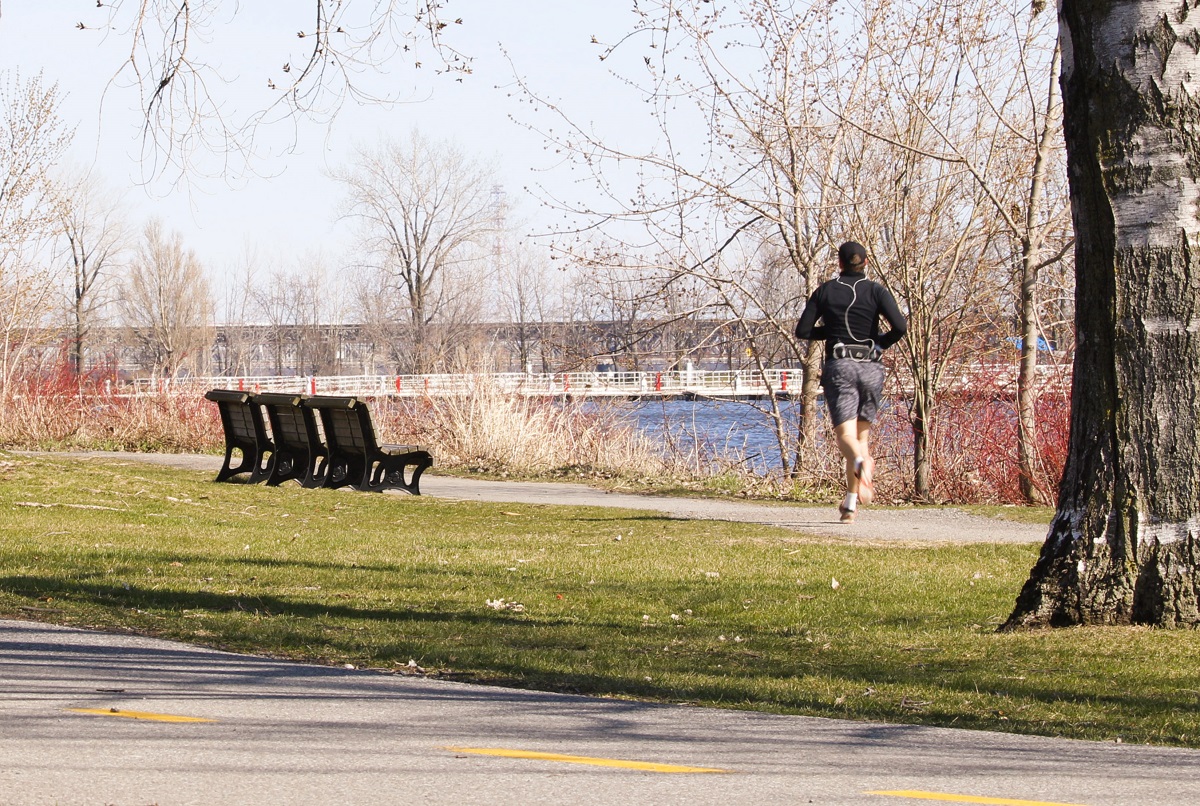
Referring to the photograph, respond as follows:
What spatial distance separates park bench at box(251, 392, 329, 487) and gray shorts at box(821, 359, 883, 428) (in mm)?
7335

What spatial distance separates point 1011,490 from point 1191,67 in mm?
A: 11102

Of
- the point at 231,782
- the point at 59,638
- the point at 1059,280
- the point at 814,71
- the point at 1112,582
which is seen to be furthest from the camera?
the point at 814,71

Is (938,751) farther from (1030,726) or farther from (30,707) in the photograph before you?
(30,707)

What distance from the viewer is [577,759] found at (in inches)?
183

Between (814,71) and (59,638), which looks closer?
(59,638)

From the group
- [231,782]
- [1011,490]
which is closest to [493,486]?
[1011,490]

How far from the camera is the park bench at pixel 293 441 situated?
16.5 metres

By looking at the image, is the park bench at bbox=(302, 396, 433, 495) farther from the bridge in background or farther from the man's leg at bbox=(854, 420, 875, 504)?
the man's leg at bbox=(854, 420, 875, 504)

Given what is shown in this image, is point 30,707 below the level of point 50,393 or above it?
below

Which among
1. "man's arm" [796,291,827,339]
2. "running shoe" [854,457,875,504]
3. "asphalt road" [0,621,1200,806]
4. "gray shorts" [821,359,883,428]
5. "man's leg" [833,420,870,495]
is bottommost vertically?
"asphalt road" [0,621,1200,806]

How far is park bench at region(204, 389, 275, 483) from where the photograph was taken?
17.1 m

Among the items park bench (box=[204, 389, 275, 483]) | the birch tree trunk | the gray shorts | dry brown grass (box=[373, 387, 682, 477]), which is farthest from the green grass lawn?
dry brown grass (box=[373, 387, 682, 477])

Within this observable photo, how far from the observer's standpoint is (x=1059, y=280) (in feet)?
56.9

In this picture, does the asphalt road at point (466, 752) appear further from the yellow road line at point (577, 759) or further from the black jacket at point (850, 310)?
the black jacket at point (850, 310)
